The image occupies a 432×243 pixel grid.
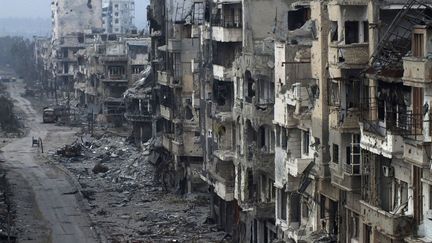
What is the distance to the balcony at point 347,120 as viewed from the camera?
3158 cm

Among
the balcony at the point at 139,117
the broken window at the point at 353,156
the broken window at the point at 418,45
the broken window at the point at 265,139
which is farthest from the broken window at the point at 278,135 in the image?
the balcony at the point at 139,117

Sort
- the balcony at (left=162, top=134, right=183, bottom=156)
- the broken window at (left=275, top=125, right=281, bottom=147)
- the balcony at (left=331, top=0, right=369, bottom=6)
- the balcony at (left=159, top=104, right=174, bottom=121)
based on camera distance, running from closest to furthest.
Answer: the balcony at (left=331, top=0, right=369, bottom=6)
the broken window at (left=275, top=125, right=281, bottom=147)
the balcony at (left=162, top=134, right=183, bottom=156)
the balcony at (left=159, top=104, right=174, bottom=121)

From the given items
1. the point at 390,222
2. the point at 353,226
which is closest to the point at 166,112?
the point at 353,226

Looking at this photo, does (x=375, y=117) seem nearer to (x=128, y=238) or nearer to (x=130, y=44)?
(x=128, y=238)

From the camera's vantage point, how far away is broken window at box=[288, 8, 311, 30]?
139 feet

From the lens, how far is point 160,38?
69.1 metres

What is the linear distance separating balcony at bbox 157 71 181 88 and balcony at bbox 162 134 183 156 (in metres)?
3.01

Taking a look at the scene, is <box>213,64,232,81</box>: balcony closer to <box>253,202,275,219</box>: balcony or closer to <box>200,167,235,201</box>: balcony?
<box>200,167,235,201</box>: balcony

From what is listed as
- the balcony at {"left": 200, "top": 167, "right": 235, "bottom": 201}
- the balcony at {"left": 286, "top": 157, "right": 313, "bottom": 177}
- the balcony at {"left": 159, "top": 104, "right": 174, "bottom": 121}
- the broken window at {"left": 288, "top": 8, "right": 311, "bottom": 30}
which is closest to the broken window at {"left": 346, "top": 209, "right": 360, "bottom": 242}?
the balcony at {"left": 286, "top": 157, "right": 313, "bottom": 177}

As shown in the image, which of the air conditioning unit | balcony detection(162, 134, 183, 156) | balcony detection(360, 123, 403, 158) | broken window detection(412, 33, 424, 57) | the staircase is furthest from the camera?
balcony detection(162, 134, 183, 156)

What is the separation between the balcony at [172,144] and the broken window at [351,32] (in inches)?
1163

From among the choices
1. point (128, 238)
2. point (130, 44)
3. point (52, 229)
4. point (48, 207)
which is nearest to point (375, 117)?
point (128, 238)

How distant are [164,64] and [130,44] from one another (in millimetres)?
37953

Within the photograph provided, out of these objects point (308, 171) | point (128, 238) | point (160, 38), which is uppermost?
point (160, 38)
